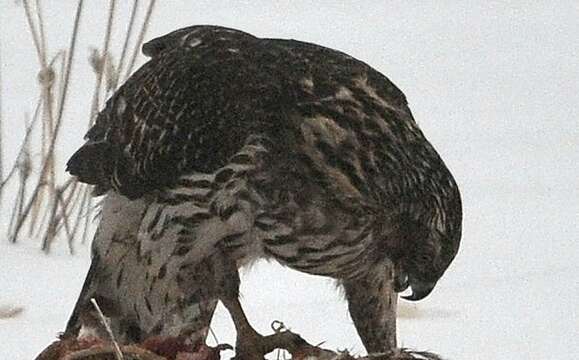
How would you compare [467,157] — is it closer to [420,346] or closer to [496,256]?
[496,256]

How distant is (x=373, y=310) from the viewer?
532 centimetres

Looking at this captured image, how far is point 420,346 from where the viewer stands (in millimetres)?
6445

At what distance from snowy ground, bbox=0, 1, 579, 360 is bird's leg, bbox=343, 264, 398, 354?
646 mm

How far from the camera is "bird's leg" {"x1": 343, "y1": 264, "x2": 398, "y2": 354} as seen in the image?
5270mm

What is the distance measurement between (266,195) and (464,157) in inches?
165

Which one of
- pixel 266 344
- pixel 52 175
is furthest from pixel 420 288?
pixel 52 175

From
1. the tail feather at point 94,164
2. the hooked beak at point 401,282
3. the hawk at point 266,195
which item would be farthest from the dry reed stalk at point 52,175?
the hooked beak at point 401,282

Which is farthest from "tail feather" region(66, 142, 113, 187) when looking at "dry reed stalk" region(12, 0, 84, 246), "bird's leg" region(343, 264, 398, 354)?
"dry reed stalk" region(12, 0, 84, 246)

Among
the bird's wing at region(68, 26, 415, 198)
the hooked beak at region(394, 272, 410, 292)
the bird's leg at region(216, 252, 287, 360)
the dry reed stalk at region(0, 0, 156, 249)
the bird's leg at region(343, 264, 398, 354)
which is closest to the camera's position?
the bird's leg at region(216, 252, 287, 360)

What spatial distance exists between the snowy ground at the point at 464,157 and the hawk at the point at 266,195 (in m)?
1.03

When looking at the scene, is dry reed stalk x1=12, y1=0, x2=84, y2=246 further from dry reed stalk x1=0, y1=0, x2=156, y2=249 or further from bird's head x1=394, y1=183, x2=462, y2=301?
bird's head x1=394, y1=183, x2=462, y2=301

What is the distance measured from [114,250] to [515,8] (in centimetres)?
712

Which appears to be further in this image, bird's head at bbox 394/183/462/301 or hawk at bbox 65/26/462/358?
hawk at bbox 65/26/462/358

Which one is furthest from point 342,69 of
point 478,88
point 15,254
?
point 478,88
